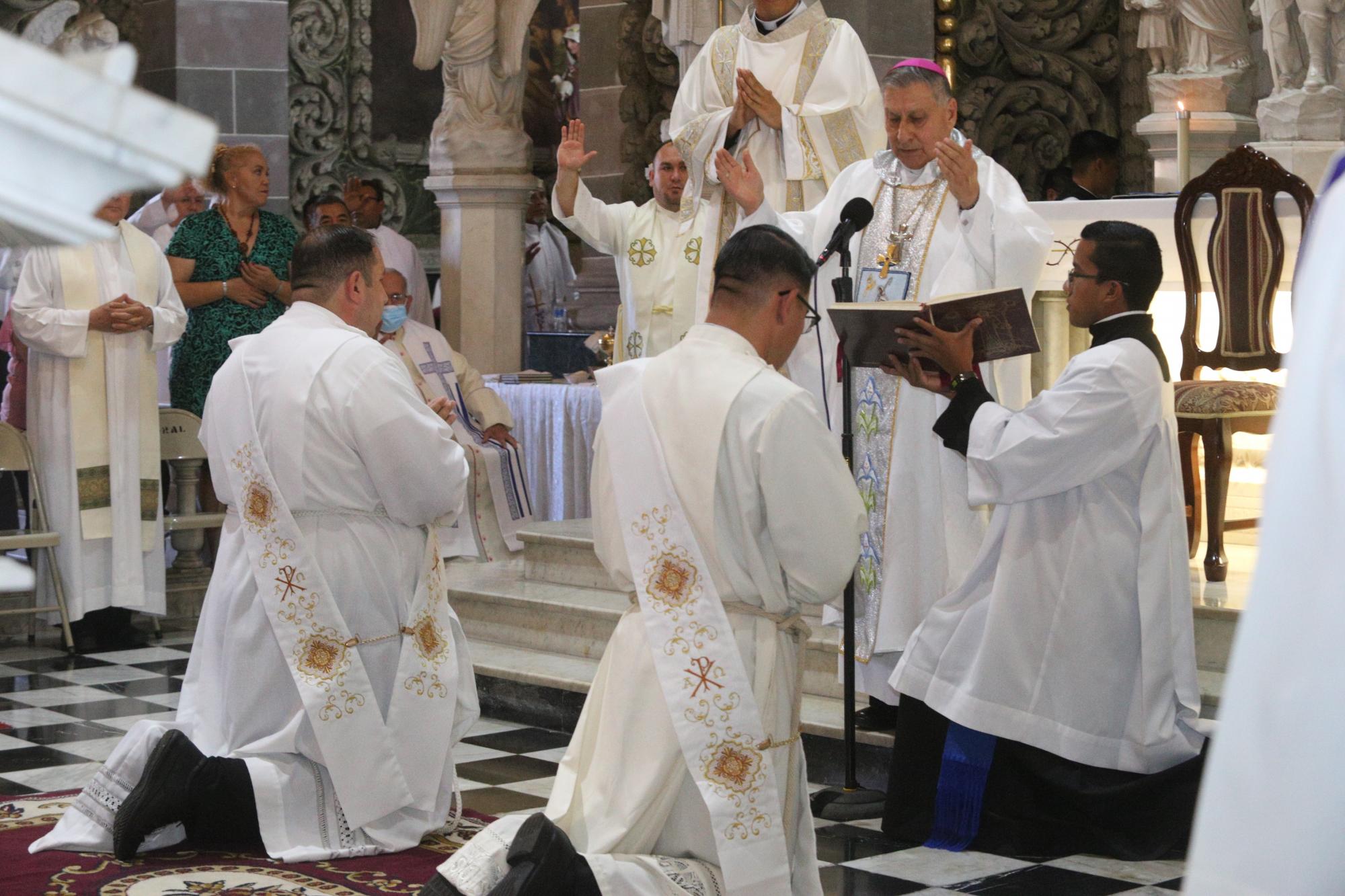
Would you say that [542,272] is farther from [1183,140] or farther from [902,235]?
[902,235]

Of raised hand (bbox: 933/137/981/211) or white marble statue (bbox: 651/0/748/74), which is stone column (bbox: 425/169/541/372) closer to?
white marble statue (bbox: 651/0/748/74)

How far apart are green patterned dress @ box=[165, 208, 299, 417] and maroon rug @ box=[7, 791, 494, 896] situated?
3.81 meters

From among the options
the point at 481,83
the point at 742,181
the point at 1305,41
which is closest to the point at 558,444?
the point at 481,83

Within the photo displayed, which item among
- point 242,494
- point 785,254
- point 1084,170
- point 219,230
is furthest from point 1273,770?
point 1084,170

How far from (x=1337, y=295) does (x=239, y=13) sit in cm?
1166

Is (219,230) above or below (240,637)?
above

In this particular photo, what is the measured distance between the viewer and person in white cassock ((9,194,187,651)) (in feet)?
25.7

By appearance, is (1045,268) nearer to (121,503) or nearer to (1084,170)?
Answer: (1084,170)

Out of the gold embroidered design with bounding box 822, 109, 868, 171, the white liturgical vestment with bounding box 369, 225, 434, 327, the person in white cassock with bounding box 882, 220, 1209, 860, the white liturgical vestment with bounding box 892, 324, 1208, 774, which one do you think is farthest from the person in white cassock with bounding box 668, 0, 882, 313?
the white liturgical vestment with bounding box 369, 225, 434, 327

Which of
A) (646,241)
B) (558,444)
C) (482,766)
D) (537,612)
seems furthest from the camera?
(558,444)

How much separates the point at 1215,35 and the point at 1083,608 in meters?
5.31

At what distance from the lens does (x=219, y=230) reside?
8.34m

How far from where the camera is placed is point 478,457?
834 centimetres

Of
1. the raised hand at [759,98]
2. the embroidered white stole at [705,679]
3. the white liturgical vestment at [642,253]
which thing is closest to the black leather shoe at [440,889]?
the embroidered white stole at [705,679]
